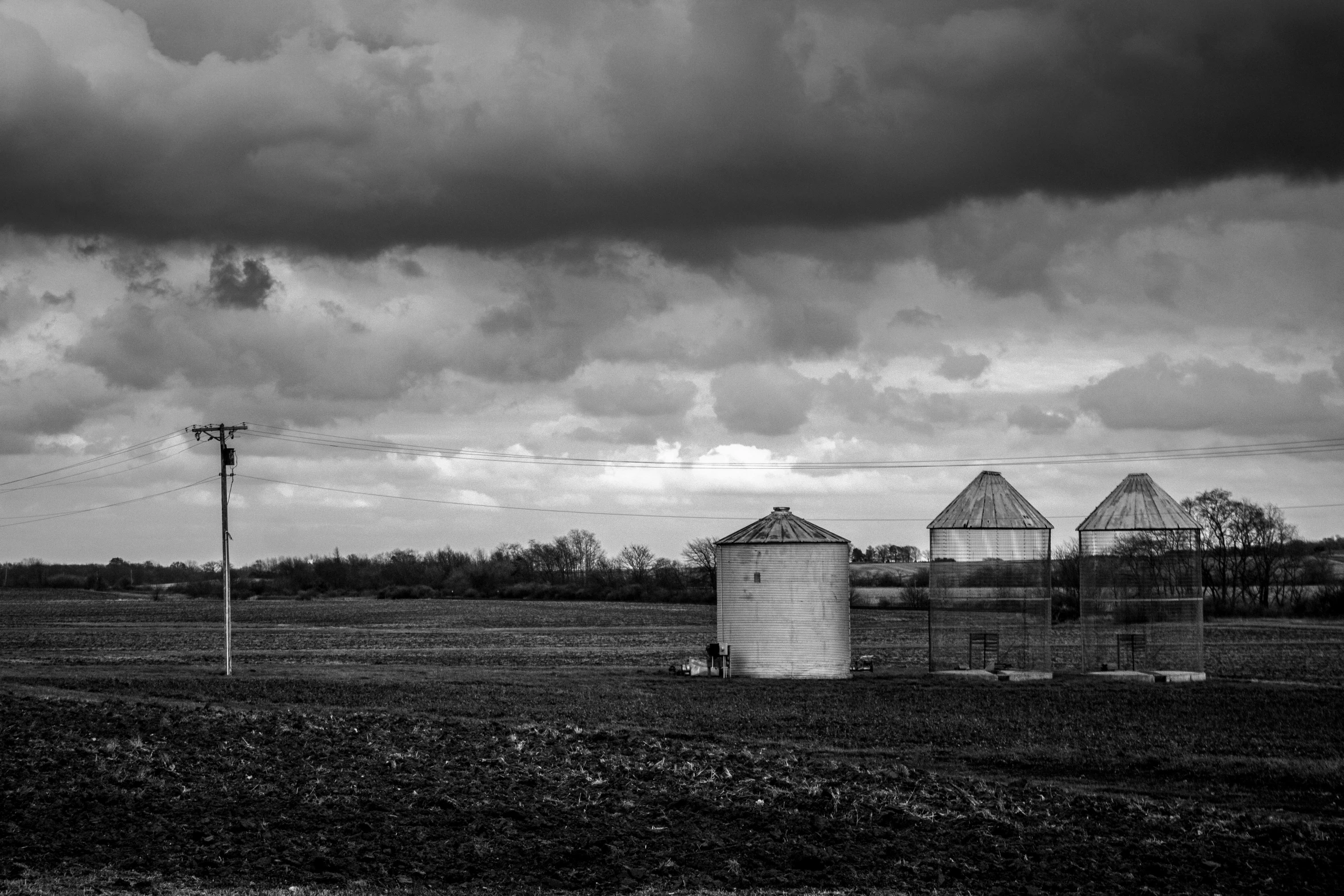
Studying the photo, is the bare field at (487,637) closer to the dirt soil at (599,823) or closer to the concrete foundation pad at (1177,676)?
the concrete foundation pad at (1177,676)

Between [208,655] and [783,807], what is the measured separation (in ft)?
136

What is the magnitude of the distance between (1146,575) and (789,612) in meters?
11.5

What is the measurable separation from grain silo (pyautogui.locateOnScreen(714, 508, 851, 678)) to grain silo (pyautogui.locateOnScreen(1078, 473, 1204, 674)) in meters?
8.18

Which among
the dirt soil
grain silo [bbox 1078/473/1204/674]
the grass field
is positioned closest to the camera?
the dirt soil

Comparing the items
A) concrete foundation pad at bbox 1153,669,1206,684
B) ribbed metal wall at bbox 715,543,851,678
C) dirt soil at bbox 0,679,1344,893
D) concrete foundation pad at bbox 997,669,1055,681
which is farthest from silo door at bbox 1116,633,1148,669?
dirt soil at bbox 0,679,1344,893

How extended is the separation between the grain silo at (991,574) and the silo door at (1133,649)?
7.76 ft

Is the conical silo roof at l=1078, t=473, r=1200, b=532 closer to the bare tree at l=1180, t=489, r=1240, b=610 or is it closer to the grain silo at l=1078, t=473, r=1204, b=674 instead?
the grain silo at l=1078, t=473, r=1204, b=674

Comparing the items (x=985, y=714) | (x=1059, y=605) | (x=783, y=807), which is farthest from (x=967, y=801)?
(x=1059, y=605)

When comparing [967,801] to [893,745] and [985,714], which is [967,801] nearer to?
[893,745]

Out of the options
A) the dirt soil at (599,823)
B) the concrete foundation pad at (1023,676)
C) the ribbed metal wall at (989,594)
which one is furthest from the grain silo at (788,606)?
the dirt soil at (599,823)

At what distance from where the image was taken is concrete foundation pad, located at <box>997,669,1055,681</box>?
3950cm

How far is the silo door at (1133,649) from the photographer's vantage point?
41.9 meters

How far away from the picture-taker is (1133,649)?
42.0 metres

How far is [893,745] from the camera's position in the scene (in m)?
24.5
